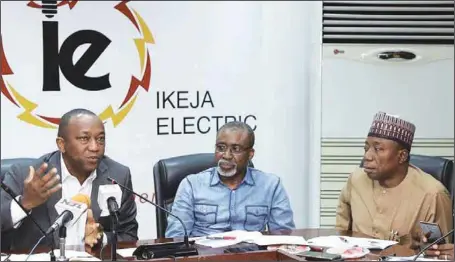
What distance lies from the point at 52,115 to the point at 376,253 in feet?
7.41

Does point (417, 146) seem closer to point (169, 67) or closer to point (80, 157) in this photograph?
point (169, 67)

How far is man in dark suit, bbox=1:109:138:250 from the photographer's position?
12.8 ft

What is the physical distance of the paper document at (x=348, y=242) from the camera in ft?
11.8

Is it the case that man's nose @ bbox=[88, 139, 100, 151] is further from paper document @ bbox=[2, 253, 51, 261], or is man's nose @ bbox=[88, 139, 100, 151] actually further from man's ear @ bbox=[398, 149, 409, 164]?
man's ear @ bbox=[398, 149, 409, 164]

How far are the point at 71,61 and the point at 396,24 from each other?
7.35 feet

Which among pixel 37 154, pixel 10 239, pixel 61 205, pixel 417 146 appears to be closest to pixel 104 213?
pixel 61 205

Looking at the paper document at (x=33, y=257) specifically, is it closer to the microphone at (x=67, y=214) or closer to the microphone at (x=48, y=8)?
the microphone at (x=67, y=214)

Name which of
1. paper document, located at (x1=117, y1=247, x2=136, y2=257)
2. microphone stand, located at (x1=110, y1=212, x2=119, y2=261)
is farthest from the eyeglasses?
microphone stand, located at (x1=110, y1=212, x2=119, y2=261)

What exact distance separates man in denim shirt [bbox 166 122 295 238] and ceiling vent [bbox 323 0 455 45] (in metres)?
1.21

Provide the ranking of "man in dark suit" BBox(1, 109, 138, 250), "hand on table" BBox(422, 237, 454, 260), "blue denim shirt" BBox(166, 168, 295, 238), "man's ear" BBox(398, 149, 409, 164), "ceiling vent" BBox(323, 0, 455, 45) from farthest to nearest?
1. "ceiling vent" BBox(323, 0, 455, 45)
2. "man's ear" BBox(398, 149, 409, 164)
3. "blue denim shirt" BBox(166, 168, 295, 238)
4. "man in dark suit" BBox(1, 109, 138, 250)
5. "hand on table" BBox(422, 237, 454, 260)

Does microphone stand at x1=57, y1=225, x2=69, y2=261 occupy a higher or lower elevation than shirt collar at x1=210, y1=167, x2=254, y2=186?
lower

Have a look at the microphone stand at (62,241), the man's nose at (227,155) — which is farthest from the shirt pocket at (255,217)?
the microphone stand at (62,241)

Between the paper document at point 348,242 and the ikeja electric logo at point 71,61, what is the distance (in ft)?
5.61

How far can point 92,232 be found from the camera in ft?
12.0
